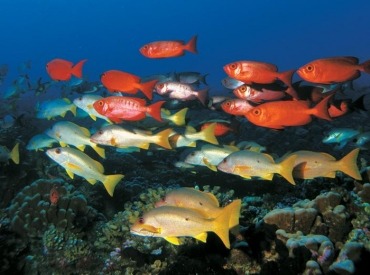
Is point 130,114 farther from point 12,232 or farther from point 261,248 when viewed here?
point 12,232

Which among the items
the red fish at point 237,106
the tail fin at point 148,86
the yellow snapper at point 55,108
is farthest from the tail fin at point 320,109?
the yellow snapper at point 55,108

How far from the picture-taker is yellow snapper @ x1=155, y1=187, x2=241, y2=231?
3.45m

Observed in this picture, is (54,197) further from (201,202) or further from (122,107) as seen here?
(201,202)

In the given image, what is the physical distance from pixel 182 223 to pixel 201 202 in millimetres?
589

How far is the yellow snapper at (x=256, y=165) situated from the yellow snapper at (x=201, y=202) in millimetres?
892

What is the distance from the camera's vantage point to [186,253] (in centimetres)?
458

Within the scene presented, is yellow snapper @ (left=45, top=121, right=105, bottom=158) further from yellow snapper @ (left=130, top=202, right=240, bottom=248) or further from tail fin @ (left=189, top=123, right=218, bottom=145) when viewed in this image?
yellow snapper @ (left=130, top=202, right=240, bottom=248)

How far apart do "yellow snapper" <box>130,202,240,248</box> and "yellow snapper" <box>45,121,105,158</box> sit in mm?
2883

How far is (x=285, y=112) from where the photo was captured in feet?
14.5

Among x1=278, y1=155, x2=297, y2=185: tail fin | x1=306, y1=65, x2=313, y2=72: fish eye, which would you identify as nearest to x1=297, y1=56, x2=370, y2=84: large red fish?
x1=306, y1=65, x2=313, y2=72: fish eye

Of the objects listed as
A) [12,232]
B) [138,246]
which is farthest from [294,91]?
[12,232]

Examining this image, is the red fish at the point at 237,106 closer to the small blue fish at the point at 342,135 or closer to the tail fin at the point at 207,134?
the tail fin at the point at 207,134

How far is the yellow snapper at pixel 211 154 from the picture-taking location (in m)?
6.14

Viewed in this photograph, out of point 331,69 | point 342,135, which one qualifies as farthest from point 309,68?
point 342,135
